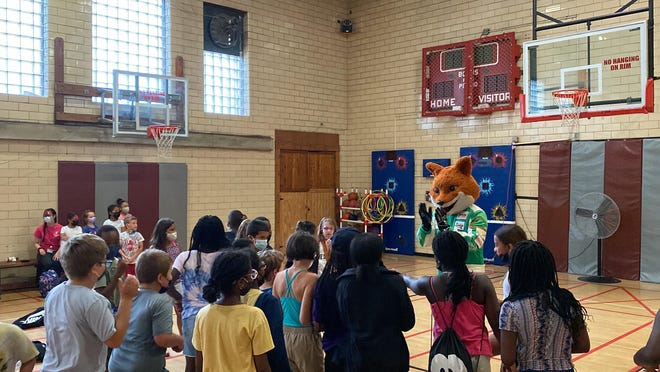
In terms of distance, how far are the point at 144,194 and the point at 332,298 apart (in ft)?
26.8

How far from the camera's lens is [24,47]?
9461 mm

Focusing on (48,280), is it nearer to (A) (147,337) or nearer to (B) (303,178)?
(B) (303,178)

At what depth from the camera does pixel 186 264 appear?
395 cm

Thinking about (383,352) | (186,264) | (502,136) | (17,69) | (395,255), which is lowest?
(395,255)

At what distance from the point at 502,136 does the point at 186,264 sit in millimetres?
8880

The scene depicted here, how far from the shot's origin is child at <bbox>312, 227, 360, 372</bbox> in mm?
3324

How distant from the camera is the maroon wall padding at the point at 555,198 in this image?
10430 millimetres

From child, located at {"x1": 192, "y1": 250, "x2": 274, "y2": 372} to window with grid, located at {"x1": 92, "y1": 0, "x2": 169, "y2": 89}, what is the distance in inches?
332

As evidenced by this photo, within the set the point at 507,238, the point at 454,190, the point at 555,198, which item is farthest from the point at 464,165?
the point at 555,198

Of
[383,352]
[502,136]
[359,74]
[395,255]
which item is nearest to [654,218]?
[502,136]

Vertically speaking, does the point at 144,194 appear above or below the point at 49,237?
above

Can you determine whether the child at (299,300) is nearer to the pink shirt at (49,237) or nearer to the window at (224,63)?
the pink shirt at (49,237)

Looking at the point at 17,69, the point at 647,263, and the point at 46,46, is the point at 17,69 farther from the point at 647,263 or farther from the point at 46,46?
the point at 647,263

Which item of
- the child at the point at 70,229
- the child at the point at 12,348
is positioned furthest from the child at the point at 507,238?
the child at the point at 70,229
